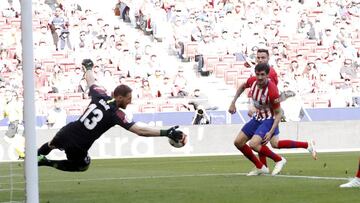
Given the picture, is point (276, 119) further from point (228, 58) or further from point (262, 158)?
point (228, 58)

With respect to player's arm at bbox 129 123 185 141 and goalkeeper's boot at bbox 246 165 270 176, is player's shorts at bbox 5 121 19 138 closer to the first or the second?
goalkeeper's boot at bbox 246 165 270 176

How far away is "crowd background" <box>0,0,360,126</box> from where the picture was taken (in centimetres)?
3534

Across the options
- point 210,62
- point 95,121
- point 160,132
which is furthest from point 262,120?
point 210,62

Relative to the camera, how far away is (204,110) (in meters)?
33.2

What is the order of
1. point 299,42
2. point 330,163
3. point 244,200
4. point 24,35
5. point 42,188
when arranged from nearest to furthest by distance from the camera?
point 24,35 → point 244,200 → point 42,188 → point 330,163 → point 299,42

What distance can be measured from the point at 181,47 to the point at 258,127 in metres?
20.7

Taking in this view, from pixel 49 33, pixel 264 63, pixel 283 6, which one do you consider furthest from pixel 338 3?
pixel 264 63

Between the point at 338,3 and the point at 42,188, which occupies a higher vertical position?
the point at 338,3

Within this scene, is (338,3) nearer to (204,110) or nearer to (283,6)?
(283,6)

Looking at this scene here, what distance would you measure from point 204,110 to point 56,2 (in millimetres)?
9489

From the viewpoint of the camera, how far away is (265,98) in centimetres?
1769

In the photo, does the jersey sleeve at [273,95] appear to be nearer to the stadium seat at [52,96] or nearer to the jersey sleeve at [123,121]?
the jersey sleeve at [123,121]

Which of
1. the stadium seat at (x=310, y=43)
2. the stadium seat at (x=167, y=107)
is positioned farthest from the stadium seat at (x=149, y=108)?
the stadium seat at (x=310, y=43)


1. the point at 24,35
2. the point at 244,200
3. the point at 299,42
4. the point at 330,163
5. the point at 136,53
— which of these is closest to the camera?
the point at 24,35
